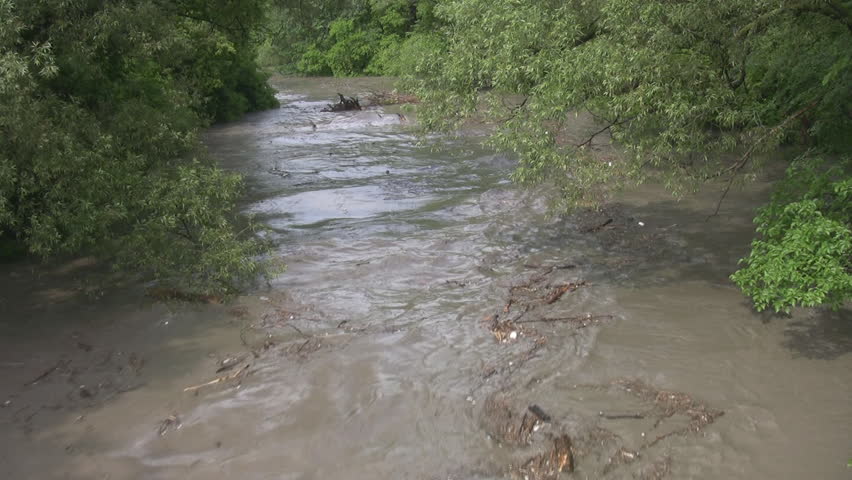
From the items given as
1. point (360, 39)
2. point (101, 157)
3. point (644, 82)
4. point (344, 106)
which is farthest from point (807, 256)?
point (360, 39)

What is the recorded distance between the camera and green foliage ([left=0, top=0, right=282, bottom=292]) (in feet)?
28.1

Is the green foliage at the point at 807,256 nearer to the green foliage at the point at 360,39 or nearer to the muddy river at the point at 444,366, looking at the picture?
the muddy river at the point at 444,366

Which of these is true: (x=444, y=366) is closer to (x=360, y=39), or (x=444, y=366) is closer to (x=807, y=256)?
(x=807, y=256)

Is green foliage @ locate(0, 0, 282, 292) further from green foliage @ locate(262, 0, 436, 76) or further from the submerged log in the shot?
green foliage @ locate(262, 0, 436, 76)

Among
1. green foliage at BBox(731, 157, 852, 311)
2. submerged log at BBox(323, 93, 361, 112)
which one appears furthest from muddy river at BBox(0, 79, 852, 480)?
submerged log at BBox(323, 93, 361, 112)

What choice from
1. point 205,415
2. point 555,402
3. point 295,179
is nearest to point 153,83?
point 295,179

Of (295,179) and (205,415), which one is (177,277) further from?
(295,179)

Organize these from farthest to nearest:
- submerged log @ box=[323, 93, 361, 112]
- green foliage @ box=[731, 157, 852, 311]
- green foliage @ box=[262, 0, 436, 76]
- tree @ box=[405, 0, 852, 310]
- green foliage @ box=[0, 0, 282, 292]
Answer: green foliage @ box=[262, 0, 436, 76] → submerged log @ box=[323, 93, 361, 112] → green foliage @ box=[0, 0, 282, 292] → tree @ box=[405, 0, 852, 310] → green foliage @ box=[731, 157, 852, 311]

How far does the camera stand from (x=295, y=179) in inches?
701

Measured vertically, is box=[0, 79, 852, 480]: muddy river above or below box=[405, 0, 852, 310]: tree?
below

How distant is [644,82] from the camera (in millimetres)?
8133

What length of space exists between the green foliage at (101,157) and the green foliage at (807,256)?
21.4 ft

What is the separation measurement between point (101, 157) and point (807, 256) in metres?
8.33

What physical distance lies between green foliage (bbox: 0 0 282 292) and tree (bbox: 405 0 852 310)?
12.2ft
